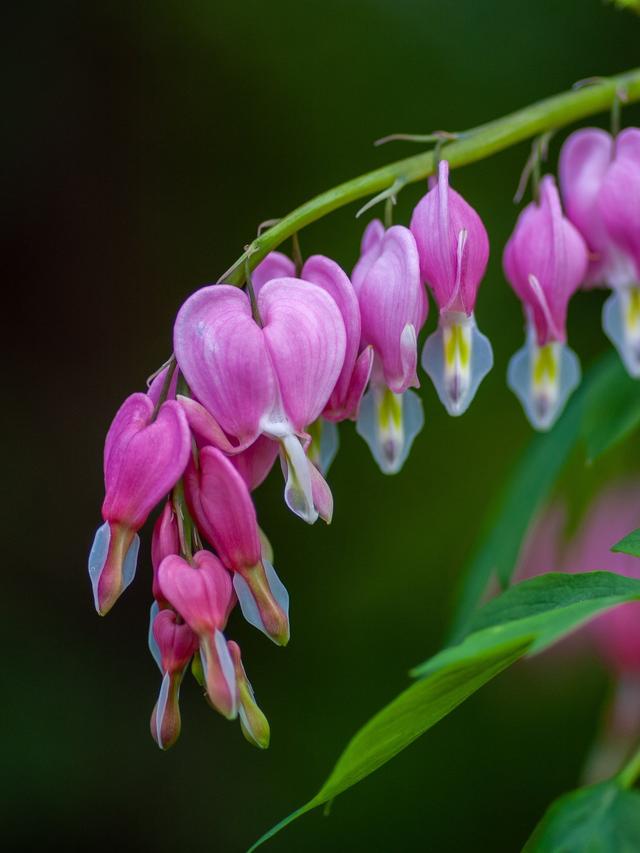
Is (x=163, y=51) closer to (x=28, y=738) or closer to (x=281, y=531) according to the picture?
(x=281, y=531)

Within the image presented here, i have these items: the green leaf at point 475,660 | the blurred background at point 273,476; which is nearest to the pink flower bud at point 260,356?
the green leaf at point 475,660

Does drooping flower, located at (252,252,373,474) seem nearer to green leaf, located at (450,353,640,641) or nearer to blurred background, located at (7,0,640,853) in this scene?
green leaf, located at (450,353,640,641)

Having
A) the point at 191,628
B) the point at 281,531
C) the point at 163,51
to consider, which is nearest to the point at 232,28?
the point at 163,51

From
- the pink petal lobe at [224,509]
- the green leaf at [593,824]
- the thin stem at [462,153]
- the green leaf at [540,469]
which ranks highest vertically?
the thin stem at [462,153]

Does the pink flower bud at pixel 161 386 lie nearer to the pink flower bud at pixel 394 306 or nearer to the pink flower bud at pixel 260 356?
the pink flower bud at pixel 260 356

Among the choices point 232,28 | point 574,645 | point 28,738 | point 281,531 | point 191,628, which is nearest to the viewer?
point 191,628

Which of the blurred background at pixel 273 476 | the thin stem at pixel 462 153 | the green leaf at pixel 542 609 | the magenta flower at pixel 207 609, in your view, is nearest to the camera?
the green leaf at pixel 542 609
